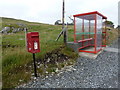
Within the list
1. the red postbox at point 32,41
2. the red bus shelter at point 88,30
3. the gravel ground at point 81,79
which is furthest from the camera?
the red bus shelter at point 88,30

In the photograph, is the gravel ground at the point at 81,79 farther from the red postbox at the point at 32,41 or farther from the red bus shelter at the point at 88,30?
the red bus shelter at the point at 88,30

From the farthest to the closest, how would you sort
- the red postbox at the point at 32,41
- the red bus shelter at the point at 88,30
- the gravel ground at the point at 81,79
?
the red bus shelter at the point at 88,30, the red postbox at the point at 32,41, the gravel ground at the point at 81,79

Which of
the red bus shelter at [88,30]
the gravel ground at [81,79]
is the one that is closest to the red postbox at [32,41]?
the gravel ground at [81,79]

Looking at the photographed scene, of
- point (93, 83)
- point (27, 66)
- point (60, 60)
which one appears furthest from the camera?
point (60, 60)

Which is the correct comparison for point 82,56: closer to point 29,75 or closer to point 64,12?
point 64,12

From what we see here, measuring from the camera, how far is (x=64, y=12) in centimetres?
598

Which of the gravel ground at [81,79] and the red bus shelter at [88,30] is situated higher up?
the red bus shelter at [88,30]

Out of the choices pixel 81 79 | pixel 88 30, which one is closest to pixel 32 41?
pixel 81 79

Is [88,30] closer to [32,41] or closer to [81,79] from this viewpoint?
[81,79]

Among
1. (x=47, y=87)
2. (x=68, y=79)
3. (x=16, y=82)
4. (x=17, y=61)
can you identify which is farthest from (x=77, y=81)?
(x=17, y=61)

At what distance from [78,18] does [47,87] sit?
4.88m

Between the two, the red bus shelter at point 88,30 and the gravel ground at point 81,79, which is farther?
the red bus shelter at point 88,30

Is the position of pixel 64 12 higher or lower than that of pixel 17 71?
higher

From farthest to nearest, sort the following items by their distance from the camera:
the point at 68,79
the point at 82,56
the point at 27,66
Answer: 1. the point at 82,56
2. the point at 27,66
3. the point at 68,79
